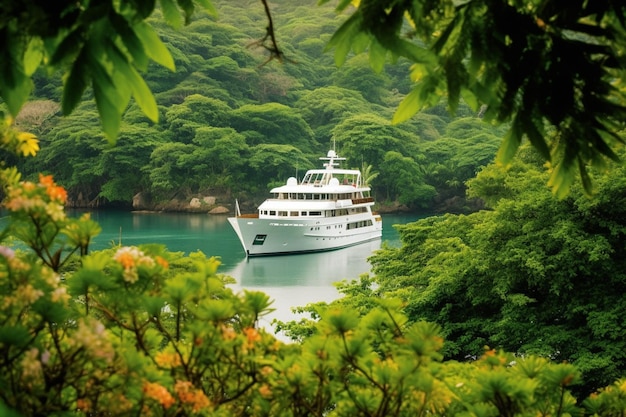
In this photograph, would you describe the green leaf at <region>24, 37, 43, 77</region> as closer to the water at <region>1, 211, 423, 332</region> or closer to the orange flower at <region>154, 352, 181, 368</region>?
the orange flower at <region>154, 352, 181, 368</region>

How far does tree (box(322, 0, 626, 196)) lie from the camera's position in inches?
46.7

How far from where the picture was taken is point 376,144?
3456 centimetres

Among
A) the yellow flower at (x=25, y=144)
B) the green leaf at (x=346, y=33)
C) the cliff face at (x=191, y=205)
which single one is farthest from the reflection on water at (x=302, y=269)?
the green leaf at (x=346, y=33)

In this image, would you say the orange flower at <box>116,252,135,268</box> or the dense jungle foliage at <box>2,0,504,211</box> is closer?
the orange flower at <box>116,252,135,268</box>

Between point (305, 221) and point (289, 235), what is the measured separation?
785 millimetres

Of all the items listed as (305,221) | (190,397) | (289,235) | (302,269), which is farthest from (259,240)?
(190,397)

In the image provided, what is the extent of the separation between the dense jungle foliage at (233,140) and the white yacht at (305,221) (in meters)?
7.70

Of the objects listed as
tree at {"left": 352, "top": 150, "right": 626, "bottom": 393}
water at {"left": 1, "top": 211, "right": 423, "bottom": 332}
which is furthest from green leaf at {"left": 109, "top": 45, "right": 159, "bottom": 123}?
water at {"left": 1, "top": 211, "right": 423, "bottom": 332}

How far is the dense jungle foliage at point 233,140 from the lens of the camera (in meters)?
32.9

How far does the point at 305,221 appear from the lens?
23.1 metres

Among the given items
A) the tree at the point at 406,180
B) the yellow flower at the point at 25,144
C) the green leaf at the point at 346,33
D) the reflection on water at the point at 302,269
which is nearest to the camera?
the green leaf at the point at 346,33

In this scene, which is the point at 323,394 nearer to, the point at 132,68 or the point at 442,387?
the point at 442,387

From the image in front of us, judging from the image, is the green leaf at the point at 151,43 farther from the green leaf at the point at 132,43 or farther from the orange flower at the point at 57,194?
the orange flower at the point at 57,194

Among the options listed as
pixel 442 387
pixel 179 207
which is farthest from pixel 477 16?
pixel 179 207
